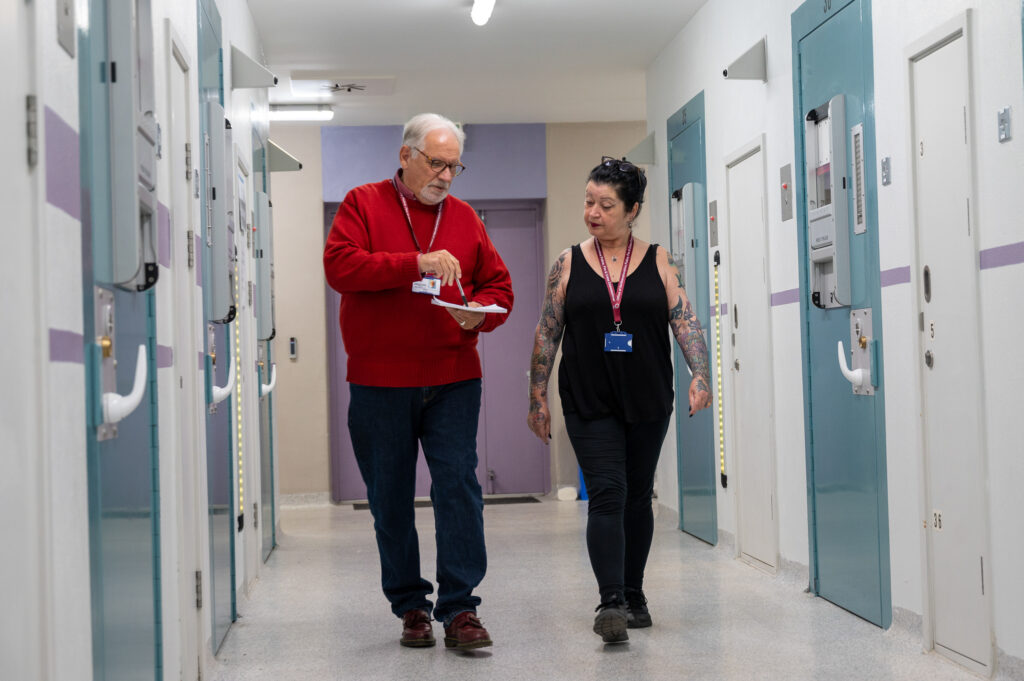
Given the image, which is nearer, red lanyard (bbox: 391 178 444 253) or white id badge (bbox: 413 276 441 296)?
white id badge (bbox: 413 276 441 296)

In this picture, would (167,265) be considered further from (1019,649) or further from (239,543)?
(1019,649)

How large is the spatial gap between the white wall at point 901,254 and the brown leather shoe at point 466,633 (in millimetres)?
1355

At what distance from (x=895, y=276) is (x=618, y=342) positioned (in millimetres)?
951

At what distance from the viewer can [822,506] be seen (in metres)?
4.35

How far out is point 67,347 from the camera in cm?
189

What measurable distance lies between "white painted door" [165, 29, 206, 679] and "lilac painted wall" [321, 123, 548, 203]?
5.54m

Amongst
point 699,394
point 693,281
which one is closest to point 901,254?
point 699,394

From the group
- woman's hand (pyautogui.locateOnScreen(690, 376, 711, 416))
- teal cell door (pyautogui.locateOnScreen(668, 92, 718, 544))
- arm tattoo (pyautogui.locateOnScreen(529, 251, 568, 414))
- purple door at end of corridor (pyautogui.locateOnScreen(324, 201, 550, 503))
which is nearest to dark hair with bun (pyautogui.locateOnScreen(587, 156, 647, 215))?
arm tattoo (pyautogui.locateOnScreen(529, 251, 568, 414))

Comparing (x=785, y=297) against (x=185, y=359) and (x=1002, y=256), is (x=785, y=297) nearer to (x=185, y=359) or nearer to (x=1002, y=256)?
(x=1002, y=256)

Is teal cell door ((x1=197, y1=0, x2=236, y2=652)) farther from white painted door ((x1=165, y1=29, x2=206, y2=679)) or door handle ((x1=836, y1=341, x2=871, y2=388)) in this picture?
door handle ((x1=836, y1=341, x2=871, y2=388))

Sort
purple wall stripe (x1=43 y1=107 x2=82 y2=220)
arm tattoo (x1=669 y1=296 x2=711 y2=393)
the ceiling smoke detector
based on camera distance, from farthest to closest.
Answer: the ceiling smoke detector < arm tattoo (x1=669 y1=296 x2=711 y2=393) < purple wall stripe (x1=43 y1=107 x2=82 y2=220)

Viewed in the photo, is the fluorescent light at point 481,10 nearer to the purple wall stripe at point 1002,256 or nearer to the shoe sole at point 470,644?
the purple wall stripe at point 1002,256

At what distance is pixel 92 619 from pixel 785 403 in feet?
11.0

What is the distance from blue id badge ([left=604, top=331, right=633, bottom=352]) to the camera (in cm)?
346
